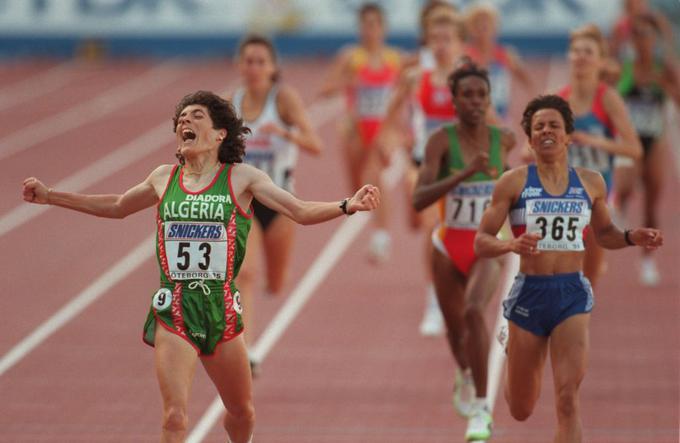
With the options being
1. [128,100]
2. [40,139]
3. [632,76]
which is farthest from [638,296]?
[128,100]

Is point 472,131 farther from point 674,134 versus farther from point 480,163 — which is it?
point 674,134

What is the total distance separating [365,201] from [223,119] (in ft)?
3.18

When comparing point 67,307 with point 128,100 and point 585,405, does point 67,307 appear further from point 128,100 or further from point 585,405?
point 128,100

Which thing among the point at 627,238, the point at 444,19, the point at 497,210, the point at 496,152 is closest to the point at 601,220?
the point at 627,238

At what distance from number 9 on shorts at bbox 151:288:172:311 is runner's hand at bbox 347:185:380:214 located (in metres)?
0.99

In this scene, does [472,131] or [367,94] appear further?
[367,94]

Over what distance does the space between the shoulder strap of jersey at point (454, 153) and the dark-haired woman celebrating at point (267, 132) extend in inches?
64.8

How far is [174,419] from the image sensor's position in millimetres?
7062

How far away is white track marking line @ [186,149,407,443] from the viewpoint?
10.1 meters

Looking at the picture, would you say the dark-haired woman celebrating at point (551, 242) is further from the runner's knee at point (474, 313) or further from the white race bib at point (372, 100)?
the white race bib at point (372, 100)

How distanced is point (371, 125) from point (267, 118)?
4.37 metres

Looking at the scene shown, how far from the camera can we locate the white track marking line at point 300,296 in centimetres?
1008

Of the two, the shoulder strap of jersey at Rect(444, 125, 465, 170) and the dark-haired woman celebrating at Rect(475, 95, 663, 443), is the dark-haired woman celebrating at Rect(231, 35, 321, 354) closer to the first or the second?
the shoulder strap of jersey at Rect(444, 125, 465, 170)

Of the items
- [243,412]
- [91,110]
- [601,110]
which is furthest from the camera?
[91,110]
